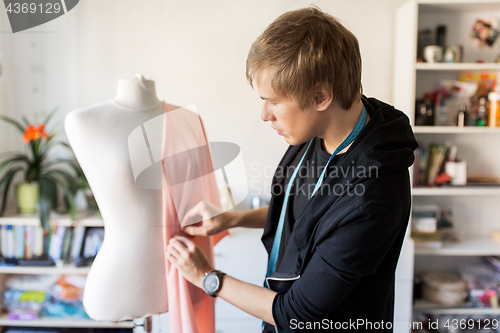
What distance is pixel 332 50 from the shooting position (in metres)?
0.77

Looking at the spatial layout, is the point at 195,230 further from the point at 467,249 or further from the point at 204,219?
the point at 467,249

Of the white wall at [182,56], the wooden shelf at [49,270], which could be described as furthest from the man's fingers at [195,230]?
the wooden shelf at [49,270]

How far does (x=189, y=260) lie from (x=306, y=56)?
581mm

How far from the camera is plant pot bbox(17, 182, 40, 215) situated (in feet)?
6.23

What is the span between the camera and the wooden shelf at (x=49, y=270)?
6.23 feet

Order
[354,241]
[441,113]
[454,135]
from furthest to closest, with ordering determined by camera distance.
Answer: [454,135] → [441,113] → [354,241]

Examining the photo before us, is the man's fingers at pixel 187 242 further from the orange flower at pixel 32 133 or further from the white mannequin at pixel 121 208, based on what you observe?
the orange flower at pixel 32 133

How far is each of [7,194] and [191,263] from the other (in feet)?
5.18

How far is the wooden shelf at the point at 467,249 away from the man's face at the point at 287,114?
1537mm

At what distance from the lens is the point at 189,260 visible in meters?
0.93

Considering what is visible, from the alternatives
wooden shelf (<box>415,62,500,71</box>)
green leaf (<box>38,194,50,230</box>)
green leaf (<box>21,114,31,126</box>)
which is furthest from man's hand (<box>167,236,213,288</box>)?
wooden shelf (<box>415,62,500,71</box>)

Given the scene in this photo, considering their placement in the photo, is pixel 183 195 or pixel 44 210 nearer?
pixel 183 195

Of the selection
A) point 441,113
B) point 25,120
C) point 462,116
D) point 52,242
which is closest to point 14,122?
point 25,120

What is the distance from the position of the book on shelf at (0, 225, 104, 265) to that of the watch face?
1.22 m
